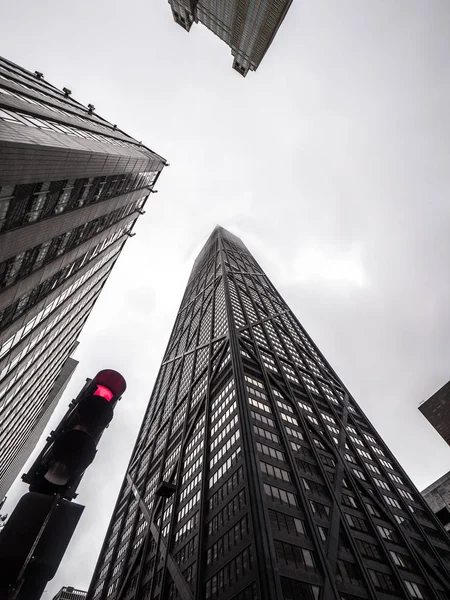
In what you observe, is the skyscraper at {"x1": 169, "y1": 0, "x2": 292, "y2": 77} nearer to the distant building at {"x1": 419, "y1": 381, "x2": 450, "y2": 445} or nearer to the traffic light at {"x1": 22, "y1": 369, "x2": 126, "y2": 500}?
the traffic light at {"x1": 22, "y1": 369, "x2": 126, "y2": 500}

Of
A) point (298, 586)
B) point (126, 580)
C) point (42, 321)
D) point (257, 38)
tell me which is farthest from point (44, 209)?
point (257, 38)

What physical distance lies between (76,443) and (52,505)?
641 mm

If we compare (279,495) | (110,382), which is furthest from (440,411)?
(110,382)

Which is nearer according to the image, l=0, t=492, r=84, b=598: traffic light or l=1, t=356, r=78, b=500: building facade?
l=0, t=492, r=84, b=598: traffic light

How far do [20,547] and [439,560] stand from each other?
223 feet

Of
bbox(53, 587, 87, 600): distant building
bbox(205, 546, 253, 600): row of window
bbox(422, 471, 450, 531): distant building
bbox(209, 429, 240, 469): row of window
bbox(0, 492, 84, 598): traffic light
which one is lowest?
bbox(0, 492, 84, 598): traffic light

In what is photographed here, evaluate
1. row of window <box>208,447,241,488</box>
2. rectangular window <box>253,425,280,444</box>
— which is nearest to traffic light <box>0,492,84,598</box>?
row of window <box>208,447,241,488</box>

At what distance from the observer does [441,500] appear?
267ft

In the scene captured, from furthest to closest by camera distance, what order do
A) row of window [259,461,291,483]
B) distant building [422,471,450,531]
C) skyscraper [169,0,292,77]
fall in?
skyscraper [169,0,292,77], distant building [422,471,450,531], row of window [259,461,291,483]

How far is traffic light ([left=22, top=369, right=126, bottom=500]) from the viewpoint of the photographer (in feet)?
13.3

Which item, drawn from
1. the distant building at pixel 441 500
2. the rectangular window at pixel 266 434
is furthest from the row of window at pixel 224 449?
the distant building at pixel 441 500

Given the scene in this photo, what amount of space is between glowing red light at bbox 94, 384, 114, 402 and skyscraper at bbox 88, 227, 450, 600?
1769 centimetres

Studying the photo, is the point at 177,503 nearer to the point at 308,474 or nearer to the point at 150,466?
the point at 308,474

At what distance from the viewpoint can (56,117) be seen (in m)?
25.2
